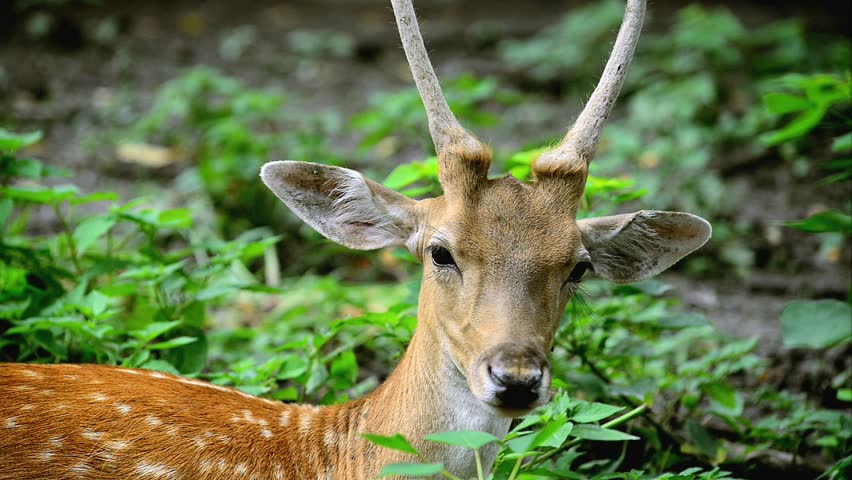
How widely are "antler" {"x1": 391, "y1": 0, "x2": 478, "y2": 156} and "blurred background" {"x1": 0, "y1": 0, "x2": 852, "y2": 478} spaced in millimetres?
517

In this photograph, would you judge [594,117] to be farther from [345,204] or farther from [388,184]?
[388,184]

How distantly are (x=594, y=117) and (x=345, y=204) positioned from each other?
86cm

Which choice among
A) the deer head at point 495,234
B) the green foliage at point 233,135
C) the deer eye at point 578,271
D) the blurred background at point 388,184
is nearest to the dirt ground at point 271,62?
the blurred background at point 388,184

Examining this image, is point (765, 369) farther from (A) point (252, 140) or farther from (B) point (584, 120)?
(A) point (252, 140)

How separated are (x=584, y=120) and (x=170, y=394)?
158 cm

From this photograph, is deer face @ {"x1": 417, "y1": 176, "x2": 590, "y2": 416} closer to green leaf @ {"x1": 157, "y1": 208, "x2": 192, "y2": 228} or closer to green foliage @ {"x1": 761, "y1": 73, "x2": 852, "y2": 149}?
green leaf @ {"x1": 157, "y1": 208, "x2": 192, "y2": 228}

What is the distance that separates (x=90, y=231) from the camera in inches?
157

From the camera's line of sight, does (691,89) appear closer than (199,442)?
No

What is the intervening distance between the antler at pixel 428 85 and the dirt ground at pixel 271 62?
3471 millimetres

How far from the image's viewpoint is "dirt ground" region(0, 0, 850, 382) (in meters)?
7.21

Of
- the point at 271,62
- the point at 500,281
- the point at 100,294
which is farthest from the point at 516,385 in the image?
the point at 271,62

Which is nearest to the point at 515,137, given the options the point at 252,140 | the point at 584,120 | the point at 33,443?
the point at 252,140

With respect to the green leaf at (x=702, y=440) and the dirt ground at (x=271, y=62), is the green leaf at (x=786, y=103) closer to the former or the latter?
the green leaf at (x=702, y=440)

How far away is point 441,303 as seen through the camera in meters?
3.10
